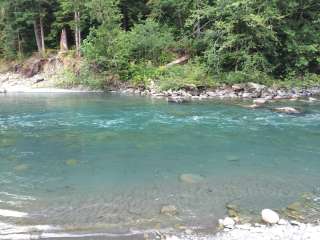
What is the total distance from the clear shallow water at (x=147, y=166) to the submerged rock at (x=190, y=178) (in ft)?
0.50

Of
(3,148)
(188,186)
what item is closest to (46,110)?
(3,148)

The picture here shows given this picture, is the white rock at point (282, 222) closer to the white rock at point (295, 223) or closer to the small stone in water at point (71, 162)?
the white rock at point (295, 223)

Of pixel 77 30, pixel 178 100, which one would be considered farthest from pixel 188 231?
pixel 77 30

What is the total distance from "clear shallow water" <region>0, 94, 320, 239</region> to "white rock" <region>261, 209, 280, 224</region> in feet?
1.39

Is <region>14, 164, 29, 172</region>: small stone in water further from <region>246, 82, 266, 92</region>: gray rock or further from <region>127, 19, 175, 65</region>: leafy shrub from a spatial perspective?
<region>127, 19, 175, 65</region>: leafy shrub

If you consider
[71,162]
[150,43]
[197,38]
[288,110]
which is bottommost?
[71,162]

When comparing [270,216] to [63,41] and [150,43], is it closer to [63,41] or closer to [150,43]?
[150,43]

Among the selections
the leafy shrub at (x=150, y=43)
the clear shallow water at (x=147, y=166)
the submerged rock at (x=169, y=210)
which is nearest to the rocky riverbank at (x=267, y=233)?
the clear shallow water at (x=147, y=166)

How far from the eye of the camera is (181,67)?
23938 mm

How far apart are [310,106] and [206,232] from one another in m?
13.1

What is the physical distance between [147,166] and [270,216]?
3639 mm

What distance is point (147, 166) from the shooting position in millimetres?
8492

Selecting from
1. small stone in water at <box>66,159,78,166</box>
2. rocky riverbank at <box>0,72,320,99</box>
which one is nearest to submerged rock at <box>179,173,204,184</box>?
small stone in water at <box>66,159,78,166</box>

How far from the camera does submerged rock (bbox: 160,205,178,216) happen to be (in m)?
5.92
